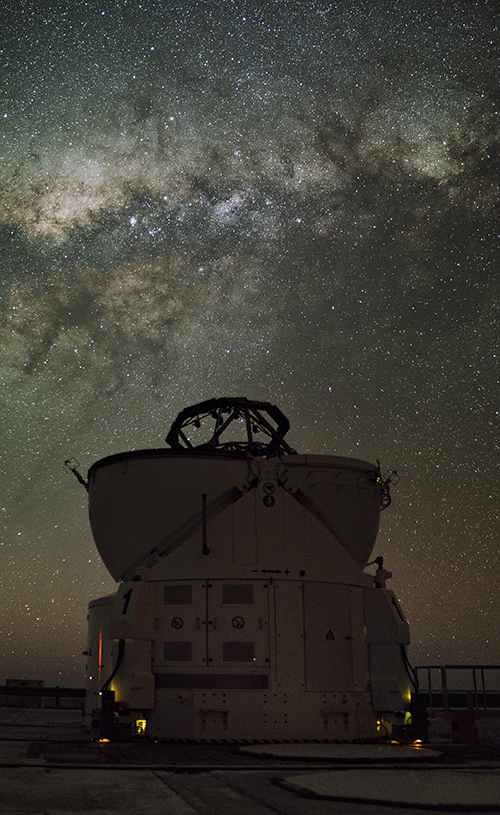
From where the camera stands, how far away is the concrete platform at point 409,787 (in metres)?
6.59

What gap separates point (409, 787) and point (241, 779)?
197 cm

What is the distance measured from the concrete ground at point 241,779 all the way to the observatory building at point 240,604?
1.08m

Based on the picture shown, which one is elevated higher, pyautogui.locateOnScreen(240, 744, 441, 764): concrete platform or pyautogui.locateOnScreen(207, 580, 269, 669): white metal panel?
pyautogui.locateOnScreen(207, 580, 269, 669): white metal panel

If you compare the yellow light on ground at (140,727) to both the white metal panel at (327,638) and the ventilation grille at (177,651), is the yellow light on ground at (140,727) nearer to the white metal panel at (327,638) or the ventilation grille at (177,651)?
the ventilation grille at (177,651)

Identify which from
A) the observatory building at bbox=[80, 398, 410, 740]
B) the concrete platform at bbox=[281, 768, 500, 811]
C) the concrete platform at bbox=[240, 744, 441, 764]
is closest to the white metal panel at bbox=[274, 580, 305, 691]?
the observatory building at bbox=[80, 398, 410, 740]

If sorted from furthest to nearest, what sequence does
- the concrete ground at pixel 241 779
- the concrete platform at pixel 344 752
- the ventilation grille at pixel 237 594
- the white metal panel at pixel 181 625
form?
the ventilation grille at pixel 237 594, the white metal panel at pixel 181 625, the concrete platform at pixel 344 752, the concrete ground at pixel 241 779

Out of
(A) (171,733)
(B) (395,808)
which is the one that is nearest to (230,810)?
(B) (395,808)

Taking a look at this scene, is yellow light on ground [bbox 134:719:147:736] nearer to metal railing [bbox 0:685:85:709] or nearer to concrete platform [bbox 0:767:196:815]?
concrete platform [bbox 0:767:196:815]

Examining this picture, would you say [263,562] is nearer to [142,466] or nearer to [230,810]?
[142,466]

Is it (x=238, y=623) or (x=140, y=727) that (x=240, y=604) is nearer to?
(x=238, y=623)

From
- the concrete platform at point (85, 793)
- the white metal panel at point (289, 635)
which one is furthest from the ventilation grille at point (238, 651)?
the concrete platform at point (85, 793)

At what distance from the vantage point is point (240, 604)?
14.3 meters

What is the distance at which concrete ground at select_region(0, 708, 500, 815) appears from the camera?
6.45 metres

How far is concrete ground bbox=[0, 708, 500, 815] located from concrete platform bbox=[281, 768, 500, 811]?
1 centimetres
